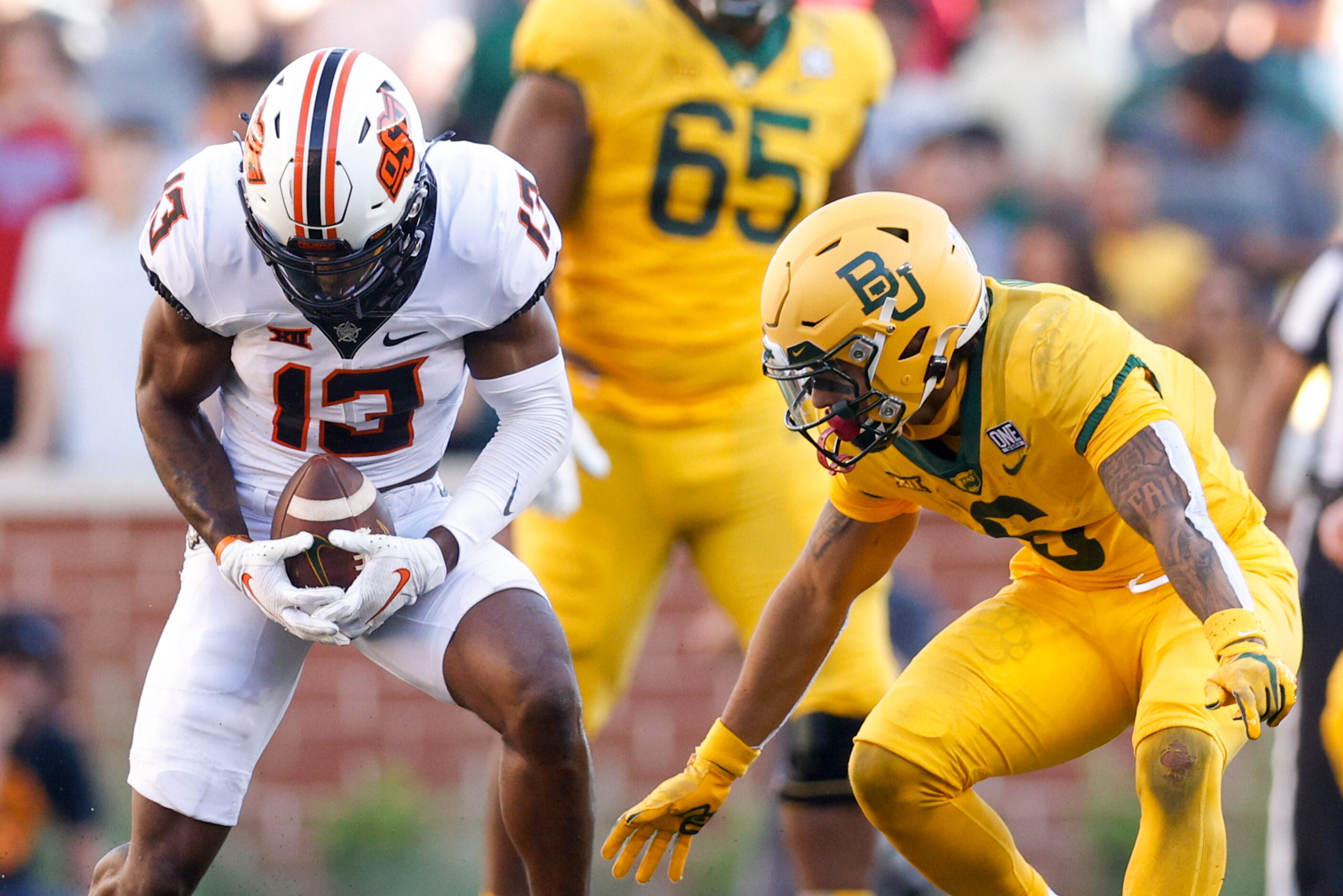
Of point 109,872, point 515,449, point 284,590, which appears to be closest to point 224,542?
point 284,590

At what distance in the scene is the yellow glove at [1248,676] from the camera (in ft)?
11.1

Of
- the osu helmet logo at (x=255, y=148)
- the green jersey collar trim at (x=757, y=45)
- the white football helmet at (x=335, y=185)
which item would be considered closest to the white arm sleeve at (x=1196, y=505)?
the white football helmet at (x=335, y=185)

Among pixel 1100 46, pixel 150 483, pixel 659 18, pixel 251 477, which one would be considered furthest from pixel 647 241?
pixel 1100 46

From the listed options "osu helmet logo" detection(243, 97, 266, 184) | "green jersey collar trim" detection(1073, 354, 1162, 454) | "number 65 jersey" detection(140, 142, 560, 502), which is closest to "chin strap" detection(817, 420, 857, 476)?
"green jersey collar trim" detection(1073, 354, 1162, 454)

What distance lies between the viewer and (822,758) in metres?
5.07

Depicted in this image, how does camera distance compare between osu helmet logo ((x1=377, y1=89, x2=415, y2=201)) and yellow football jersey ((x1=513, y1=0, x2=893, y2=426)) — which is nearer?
osu helmet logo ((x1=377, y1=89, x2=415, y2=201))

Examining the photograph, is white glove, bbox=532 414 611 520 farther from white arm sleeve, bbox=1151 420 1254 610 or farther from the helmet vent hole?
white arm sleeve, bbox=1151 420 1254 610

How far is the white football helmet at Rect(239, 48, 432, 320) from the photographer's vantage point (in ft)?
12.5

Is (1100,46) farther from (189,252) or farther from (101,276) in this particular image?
(189,252)

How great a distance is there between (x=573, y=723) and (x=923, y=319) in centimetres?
113

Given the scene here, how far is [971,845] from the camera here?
4.07m

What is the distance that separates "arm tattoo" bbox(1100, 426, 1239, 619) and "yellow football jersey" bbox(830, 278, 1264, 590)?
0.05 meters

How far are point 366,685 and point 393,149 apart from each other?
4079mm

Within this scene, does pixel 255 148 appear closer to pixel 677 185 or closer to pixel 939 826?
pixel 677 185
